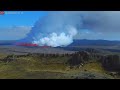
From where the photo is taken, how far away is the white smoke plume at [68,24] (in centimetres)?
263

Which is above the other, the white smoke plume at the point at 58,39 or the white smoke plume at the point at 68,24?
the white smoke plume at the point at 68,24

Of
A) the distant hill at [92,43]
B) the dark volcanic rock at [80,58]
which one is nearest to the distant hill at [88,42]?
the distant hill at [92,43]

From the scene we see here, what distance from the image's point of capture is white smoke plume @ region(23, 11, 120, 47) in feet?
8.64

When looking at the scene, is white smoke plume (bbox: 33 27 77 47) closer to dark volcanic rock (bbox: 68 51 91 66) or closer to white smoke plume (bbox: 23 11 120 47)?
white smoke plume (bbox: 23 11 120 47)

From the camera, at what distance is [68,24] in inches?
105

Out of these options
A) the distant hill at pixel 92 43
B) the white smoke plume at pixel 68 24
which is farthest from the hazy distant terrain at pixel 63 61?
the white smoke plume at pixel 68 24

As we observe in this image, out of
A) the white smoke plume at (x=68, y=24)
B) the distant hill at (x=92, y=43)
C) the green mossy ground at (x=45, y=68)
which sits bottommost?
the green mossy ground at (x=45, y=68)

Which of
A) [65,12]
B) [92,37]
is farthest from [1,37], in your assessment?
[92,37]

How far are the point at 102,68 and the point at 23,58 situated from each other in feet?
3.07

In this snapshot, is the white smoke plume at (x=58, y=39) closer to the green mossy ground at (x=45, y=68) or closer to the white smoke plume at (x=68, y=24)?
the white smoke plume at (x=68, y=24)

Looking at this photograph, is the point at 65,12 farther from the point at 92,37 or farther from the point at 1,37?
the point at 1,37

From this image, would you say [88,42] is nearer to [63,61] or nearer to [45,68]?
[63,61]

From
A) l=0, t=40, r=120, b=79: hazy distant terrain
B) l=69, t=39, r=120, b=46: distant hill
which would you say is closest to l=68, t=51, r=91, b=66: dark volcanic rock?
l=0, t=40, r=120, b=79: hazy distant terrain
